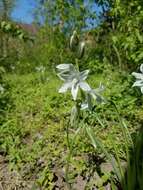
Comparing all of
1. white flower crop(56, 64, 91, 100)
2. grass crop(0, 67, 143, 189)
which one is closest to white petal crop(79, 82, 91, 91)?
white flower crop(56, 64, 91, 100)

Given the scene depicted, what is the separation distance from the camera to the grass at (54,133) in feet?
10.0

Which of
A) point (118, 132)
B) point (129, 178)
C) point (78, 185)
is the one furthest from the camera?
point (118, 132)

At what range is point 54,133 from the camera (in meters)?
3.61

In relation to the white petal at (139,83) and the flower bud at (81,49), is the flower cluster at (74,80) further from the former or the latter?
the white petal at (139,83)

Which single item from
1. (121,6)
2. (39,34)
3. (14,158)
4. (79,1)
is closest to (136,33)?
(121,6)

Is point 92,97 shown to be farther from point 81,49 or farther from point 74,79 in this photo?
point 81,49

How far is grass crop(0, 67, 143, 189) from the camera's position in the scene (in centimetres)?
306

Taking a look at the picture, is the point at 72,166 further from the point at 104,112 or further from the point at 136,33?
the point at 136,33

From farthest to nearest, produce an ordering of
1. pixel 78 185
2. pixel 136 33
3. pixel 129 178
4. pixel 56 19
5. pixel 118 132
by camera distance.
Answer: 1. pixel 56 19
2. pixel 136 33
3. pixel 118 132
4. pixel 78 185
5. pixel 129 178

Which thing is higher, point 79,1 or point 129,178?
point 79,1

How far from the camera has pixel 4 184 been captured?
317 cm

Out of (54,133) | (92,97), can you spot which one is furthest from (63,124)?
(92,97)

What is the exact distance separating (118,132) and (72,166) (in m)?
0.57

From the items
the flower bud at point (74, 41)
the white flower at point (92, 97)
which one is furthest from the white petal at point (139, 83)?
the flower bud at point (74, 41)
